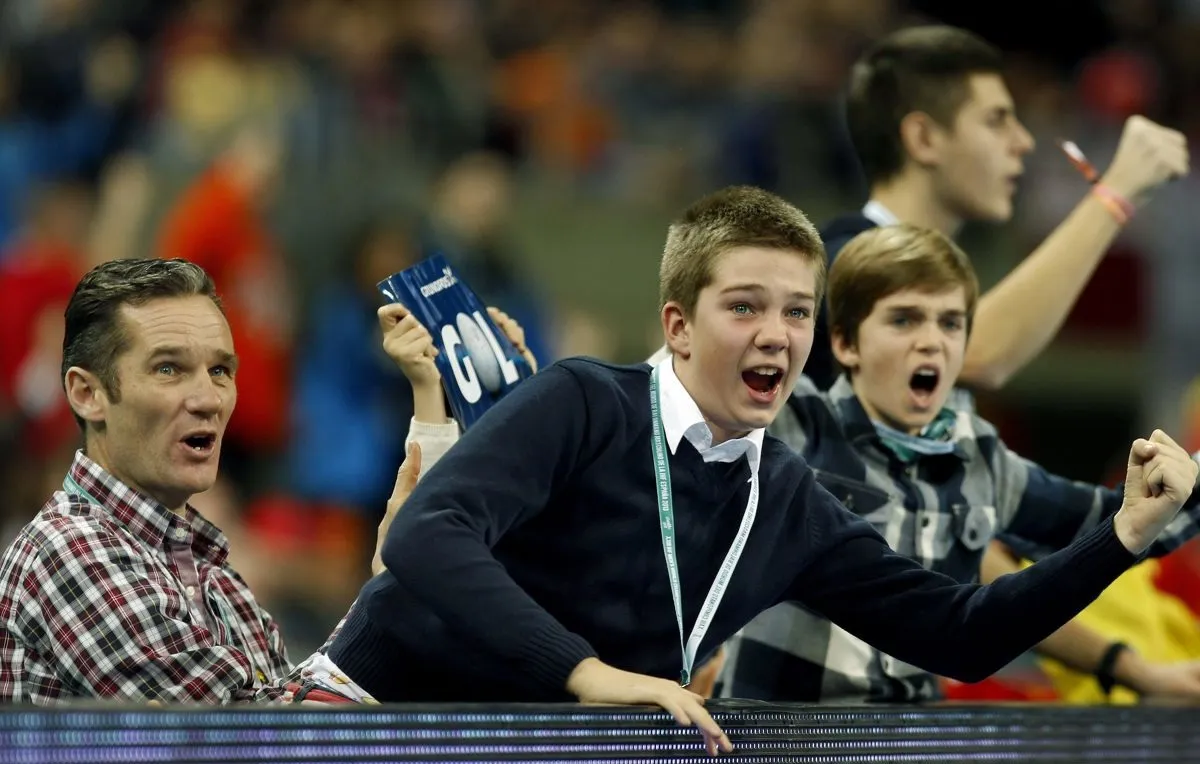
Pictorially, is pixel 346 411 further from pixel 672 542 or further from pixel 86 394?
pixel 672 542

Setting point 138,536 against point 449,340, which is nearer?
point 138,536

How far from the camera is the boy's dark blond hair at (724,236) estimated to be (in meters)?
3.09

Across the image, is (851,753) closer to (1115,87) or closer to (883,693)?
(883,693)

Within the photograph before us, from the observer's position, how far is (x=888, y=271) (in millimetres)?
3836

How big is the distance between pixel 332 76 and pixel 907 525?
684 cm

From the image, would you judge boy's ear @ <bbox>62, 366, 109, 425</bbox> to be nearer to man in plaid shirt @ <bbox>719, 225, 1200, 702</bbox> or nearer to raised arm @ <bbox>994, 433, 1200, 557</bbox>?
man in plaid shirt @ <bbox>719, 225, 1200, 702</bbox>

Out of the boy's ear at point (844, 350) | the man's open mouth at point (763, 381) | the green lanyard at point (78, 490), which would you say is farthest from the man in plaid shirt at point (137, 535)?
the boy's ear at point (844, 350)

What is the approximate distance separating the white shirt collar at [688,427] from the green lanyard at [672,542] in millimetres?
13

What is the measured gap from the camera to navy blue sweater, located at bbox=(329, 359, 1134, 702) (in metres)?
2.78

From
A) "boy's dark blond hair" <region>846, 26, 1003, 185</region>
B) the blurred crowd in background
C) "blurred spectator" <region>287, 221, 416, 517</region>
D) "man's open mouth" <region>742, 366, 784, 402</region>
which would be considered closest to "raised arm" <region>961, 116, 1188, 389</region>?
"boy's dark blond hair" <region>846, 26, 1003, 185</region>

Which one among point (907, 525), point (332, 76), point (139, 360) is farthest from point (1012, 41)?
point (139, 360)

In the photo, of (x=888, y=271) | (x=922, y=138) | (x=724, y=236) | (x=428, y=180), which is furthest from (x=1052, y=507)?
(x=428, y=180)

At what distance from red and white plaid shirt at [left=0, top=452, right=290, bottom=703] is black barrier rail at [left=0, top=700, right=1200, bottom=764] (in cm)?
42

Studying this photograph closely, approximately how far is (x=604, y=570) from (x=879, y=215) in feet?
5.43
